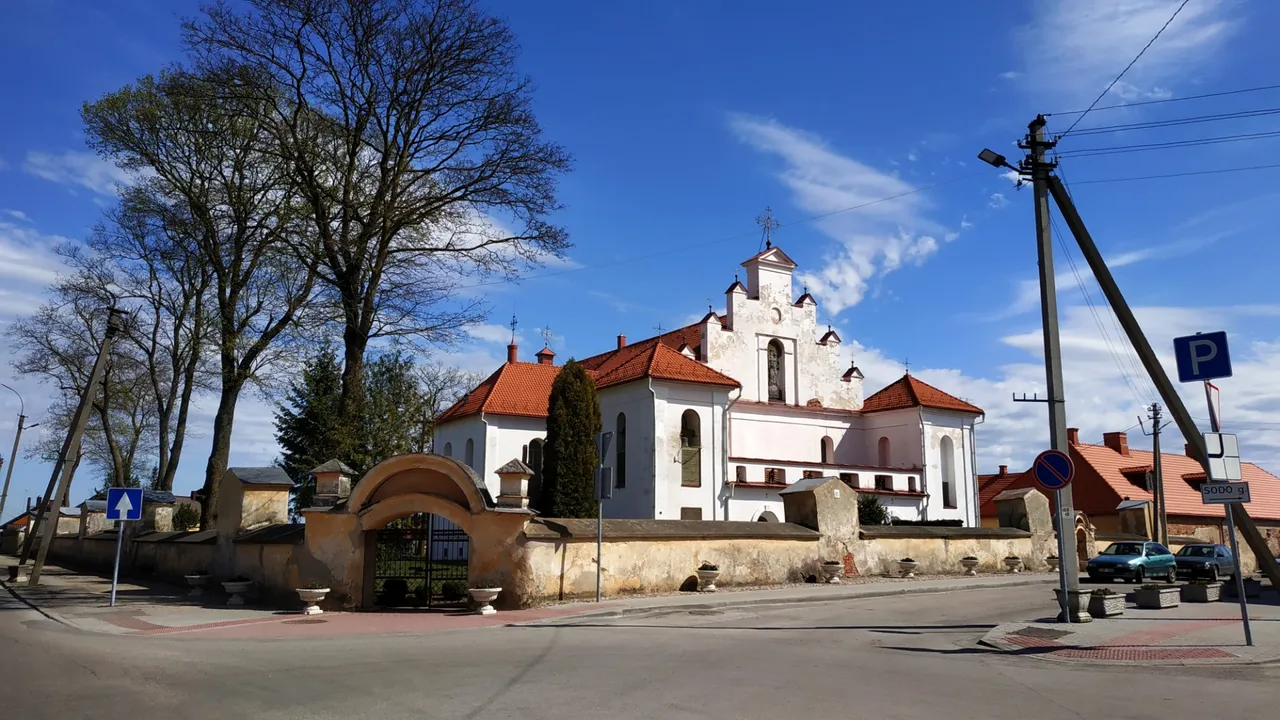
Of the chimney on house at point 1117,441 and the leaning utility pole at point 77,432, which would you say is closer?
the leaning utility pole at point 77,432

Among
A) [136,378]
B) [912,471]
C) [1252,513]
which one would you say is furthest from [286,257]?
[1252,513]

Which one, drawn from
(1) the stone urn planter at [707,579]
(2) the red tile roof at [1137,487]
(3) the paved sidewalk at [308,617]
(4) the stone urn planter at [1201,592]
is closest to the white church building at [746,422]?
(2) the red tile roof at [1137,487]

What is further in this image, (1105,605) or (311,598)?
(311,598)

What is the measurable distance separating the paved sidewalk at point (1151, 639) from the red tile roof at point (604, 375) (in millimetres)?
20322

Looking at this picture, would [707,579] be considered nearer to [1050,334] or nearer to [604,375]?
[1050,334]

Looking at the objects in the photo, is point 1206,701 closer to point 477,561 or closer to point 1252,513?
point 477,561

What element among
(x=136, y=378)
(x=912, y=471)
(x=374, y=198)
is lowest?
(x=912, y=471)

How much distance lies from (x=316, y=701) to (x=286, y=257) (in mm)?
19379

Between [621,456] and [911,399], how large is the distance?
13.4m

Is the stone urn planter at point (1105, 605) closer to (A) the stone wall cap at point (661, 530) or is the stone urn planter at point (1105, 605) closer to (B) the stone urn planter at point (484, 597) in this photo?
(A) the stone wall cap at point (661, 530)

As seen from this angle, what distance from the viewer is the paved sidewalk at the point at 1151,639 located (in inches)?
424

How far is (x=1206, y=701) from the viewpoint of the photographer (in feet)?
27.1

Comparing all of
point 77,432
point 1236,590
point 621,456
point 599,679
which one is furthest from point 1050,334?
point 77,432

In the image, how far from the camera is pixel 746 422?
37.8 metres
